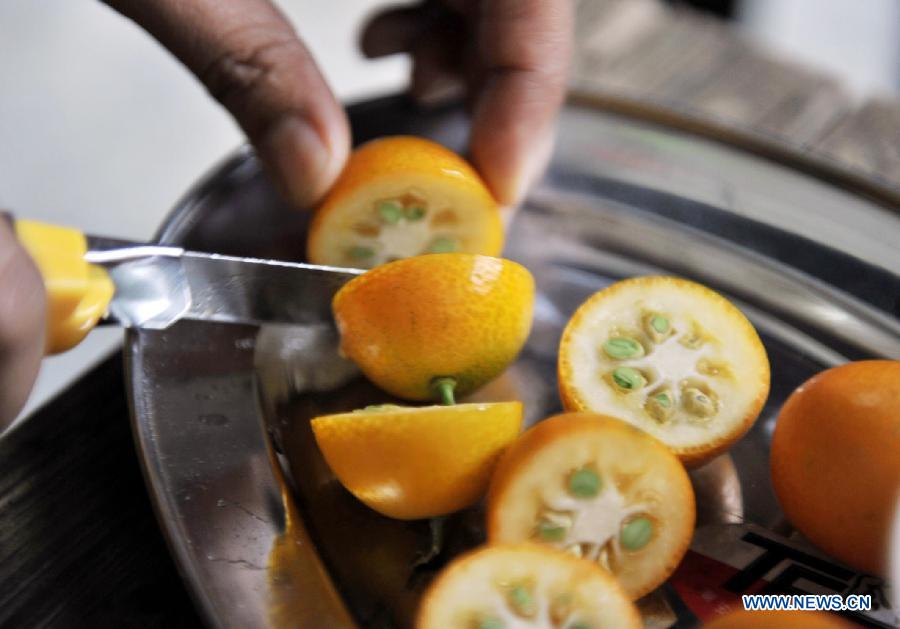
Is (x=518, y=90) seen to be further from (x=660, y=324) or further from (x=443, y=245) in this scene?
(x=660, y=324)

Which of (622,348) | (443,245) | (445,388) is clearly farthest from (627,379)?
(443,245)

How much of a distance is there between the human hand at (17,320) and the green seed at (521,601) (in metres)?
0.34

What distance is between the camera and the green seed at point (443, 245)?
847 mm

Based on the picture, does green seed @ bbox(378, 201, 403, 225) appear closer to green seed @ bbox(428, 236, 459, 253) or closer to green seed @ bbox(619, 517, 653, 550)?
green seed @ bbox(428, 236, 459, 253)

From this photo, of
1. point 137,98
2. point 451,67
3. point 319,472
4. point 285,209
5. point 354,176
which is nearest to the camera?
point 319,472

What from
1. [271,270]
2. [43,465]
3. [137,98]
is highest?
[271,270]

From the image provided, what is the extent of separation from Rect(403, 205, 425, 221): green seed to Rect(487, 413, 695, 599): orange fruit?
0.30 m

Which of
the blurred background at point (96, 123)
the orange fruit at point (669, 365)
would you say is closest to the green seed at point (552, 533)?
the orange fruit at point (669, 365)

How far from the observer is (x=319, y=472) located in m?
0.72

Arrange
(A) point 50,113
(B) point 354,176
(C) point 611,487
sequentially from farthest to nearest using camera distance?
(A) point 50,113 → (B) point 354,176 → (C) point 611,487

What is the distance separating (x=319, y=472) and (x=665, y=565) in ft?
0.89

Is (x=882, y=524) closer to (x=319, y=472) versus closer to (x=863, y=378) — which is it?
(x=863, y=378)

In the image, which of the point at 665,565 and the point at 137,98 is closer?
the point at 665,565

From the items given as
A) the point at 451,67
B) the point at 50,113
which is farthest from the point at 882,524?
the point at 50,113
